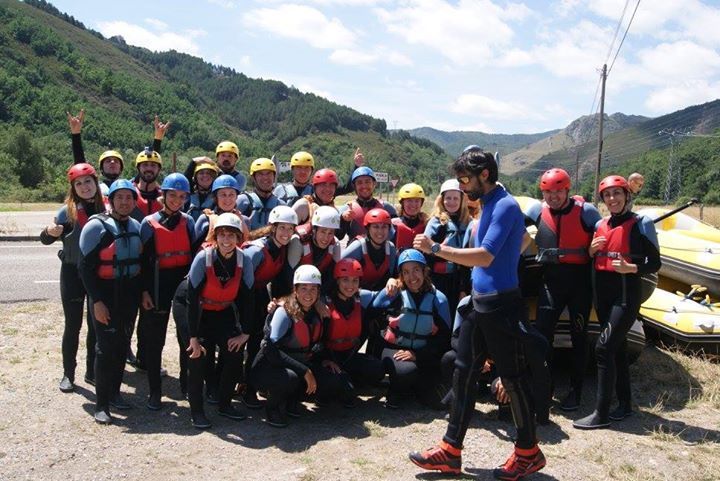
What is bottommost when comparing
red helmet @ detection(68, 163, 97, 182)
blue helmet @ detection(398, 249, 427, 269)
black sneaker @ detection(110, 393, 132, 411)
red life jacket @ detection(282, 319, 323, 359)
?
black sneaker @ detection(110, 393, 132, 411)

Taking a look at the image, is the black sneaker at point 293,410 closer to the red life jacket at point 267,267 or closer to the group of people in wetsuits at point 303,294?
the group of people in wetsuits at point 303,294

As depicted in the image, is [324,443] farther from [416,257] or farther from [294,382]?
[416,257]

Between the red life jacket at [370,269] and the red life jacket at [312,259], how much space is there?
40 cm

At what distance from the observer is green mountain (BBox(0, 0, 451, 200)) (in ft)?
193

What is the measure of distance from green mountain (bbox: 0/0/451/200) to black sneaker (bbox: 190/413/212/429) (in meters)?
35.3

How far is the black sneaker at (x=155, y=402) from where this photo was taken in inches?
230

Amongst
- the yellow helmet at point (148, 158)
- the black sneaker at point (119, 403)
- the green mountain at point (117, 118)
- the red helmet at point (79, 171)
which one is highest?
the green mountain at point (117, 118)

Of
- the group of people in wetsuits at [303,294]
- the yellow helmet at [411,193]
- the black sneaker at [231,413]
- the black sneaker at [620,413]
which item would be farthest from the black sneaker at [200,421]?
the black sneaker at [620,413]

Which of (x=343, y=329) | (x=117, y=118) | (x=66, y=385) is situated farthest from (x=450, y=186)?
(x=117, y=118)

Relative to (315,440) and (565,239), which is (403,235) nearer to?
(565,239)

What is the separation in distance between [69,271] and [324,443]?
3049 millimetres

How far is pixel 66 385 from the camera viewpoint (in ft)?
20.1

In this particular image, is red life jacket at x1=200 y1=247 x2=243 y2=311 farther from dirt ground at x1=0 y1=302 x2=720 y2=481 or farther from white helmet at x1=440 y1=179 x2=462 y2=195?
white helmet at x1=440 y1=179 x2=462 y2=195

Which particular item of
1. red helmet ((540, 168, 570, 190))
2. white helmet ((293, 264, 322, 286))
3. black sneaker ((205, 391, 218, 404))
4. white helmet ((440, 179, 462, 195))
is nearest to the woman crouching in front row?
white helmet ((293, 264, 322, 286))
